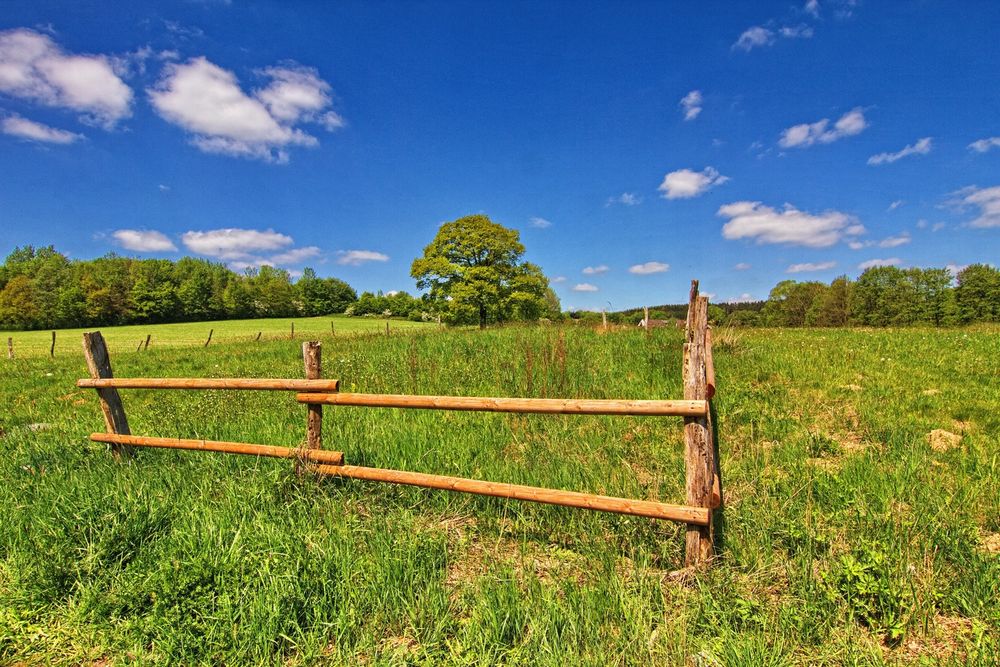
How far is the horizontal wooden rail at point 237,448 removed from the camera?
4.11 metres

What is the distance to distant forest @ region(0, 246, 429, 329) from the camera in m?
61.3

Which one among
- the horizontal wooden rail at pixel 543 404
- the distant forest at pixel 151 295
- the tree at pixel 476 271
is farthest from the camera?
the distant forest at pixel 151 295

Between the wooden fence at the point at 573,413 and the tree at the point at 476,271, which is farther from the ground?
the tree at the point at 476,271

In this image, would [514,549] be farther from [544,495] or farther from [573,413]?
[573,413]

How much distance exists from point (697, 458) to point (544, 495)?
43.5 inches

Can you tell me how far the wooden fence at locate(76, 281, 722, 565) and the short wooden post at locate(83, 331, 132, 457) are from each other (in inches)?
16.2

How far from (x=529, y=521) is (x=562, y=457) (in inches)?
41.8

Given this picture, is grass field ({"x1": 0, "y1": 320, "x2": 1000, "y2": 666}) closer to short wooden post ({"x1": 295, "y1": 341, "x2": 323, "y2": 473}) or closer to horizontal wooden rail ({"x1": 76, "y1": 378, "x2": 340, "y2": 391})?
short wooden post ({"x1": 295, "y1": 341, "x2": 323, "y2": 473})

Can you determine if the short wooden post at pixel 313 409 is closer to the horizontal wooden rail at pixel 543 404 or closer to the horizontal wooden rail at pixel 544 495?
the horizontal wooden rail at pixel 543 404

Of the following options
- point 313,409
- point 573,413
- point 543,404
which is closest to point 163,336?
point 313,409

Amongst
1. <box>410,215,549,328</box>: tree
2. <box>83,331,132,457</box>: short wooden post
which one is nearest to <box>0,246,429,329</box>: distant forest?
<box>410,215,549,328</box>: tree

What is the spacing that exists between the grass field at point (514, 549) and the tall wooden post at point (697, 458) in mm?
188

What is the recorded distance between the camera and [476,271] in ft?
118

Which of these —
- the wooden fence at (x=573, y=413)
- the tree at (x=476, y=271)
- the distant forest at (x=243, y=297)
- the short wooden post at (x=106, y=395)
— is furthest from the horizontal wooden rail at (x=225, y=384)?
the distant forest at (x=243, y=297)
